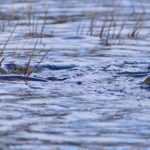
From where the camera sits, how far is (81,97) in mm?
6730

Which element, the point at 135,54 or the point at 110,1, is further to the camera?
the point at 110,1

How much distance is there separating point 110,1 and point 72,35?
7.88m

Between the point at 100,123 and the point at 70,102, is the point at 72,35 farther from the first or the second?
the point at 100,123

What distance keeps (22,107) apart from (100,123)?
35.1 inches

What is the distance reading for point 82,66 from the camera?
8836mm

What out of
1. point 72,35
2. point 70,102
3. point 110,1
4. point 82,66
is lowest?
point 110,1

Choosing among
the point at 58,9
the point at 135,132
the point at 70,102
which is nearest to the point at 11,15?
the point at 58,9

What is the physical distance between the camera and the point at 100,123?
5680mm

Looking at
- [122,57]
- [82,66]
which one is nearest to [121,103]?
[82,66]

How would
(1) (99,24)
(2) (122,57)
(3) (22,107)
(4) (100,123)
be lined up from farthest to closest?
(1) (99,24)
(2) (122,57)
(3) (22,107)
(4) (100,123)

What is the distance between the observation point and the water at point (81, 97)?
203 inches

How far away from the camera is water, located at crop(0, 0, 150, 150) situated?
5168 mm

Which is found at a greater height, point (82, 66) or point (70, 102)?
point (70, 102)

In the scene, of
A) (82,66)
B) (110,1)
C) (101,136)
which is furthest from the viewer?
(110,1)
